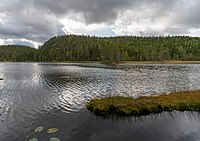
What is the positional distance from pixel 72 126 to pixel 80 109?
6058 mm

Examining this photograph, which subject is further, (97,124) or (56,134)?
(97,124)

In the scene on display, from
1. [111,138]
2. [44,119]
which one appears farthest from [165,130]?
[44,119]

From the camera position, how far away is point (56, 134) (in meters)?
17.3

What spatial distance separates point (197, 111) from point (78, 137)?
1667 cm

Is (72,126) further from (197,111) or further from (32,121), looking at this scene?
(197,111)

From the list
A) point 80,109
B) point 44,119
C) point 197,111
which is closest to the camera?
point 44,119

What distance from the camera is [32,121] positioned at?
20906mm

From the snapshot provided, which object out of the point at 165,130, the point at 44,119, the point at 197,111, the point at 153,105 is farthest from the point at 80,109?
the point at 197,111

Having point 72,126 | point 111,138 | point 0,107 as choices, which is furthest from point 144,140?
point 0,107

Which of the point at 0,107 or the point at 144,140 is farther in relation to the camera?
the point at 0,107

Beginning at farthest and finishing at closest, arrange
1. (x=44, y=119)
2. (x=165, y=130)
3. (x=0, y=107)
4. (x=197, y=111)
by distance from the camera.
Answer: (x=0, y=107)
(x=197, y=111)
(x=44, y=119)
(x=165, y=130)

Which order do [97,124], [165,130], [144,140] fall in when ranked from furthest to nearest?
1. [97,124]
2. [165,130]
3. [144,140]

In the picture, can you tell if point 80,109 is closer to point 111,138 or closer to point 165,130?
point 111,138

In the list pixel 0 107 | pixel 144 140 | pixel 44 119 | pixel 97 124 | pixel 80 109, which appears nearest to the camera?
pixel 144 140
